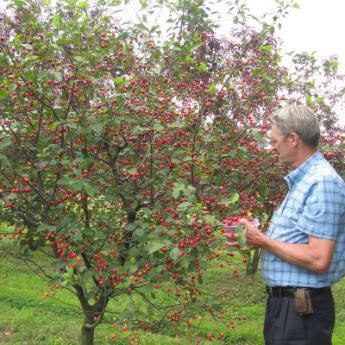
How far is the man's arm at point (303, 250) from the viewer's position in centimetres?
211

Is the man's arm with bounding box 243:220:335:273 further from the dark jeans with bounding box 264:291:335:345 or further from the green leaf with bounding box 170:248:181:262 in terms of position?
the green leaf with bounding box 170:248:181:262

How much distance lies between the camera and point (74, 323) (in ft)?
19.4

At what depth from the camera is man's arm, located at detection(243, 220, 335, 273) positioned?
211cm

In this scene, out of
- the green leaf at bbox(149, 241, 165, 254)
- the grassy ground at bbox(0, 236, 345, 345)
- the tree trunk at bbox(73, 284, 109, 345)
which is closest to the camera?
the green leaf at bbox(149, 241, 165, 254)

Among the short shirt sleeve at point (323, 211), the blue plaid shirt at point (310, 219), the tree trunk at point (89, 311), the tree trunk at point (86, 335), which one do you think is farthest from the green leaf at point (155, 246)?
the tree trunk at point (86, 335)

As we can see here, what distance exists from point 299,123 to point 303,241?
22.0 inches

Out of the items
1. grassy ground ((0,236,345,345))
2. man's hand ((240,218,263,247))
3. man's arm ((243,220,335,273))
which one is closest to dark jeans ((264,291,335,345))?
man's arm ((243,220,335,273))

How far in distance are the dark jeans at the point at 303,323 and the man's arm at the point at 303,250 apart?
0.67ft

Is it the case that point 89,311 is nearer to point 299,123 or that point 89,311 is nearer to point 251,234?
point 251,234

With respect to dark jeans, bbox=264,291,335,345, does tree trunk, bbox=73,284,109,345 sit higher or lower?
lower

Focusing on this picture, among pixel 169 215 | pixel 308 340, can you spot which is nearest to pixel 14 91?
pixel 169 215

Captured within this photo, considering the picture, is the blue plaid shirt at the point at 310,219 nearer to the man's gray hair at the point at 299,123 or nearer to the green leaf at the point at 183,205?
the man's gray hair at the point at 299,123

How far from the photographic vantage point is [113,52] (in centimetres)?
338

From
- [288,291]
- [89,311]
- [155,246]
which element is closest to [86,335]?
[89,311]
